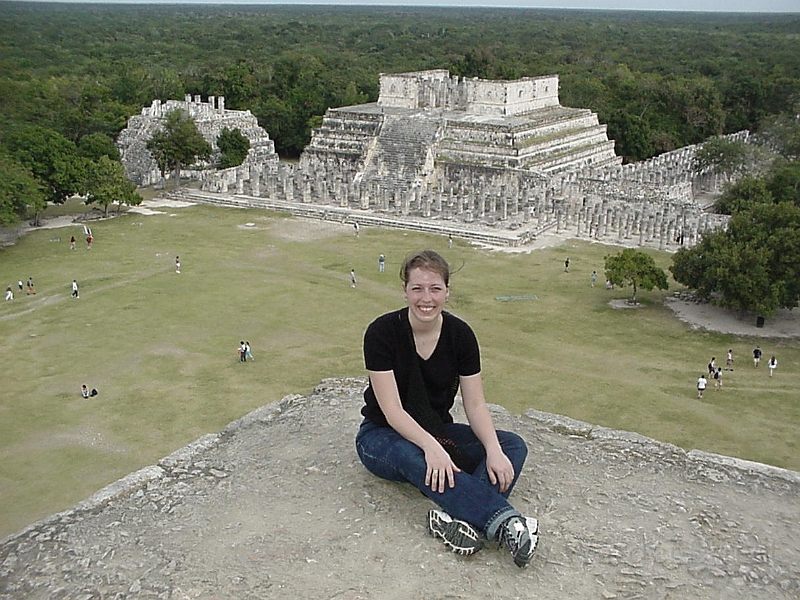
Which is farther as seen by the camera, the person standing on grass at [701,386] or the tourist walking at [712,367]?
the tourist walking at [712,367]

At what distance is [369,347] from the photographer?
22.3ft

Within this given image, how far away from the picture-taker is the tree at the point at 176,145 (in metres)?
40.5

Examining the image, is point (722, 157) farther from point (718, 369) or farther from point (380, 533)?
point (380, 533)

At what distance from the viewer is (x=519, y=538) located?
19.9ft

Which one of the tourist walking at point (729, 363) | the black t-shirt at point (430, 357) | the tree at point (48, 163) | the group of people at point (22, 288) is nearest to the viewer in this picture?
the black t-shirt at point (430, 357)

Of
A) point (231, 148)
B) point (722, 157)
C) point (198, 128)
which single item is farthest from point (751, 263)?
point (198, 128)

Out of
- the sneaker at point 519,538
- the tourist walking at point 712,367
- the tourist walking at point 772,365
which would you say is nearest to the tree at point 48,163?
the tourist walking at point 712,367

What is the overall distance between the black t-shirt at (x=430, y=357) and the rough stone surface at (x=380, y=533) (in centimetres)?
103

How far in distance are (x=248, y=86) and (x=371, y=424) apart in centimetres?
5551

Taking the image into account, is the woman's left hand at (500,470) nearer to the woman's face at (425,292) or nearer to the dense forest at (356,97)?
the woman's face at (425,292)

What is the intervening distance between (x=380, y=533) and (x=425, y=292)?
198 centimetres

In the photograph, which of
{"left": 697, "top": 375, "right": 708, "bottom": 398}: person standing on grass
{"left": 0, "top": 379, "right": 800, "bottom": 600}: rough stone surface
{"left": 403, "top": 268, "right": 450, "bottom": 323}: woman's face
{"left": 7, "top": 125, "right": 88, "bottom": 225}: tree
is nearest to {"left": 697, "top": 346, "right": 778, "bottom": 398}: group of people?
{"left": 697, "top": 375, "right": 708, "bottom": 398}: person standing on grass

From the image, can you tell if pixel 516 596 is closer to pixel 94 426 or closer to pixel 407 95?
pixel 94 426

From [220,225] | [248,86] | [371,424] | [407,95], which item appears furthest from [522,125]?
[371,424]
